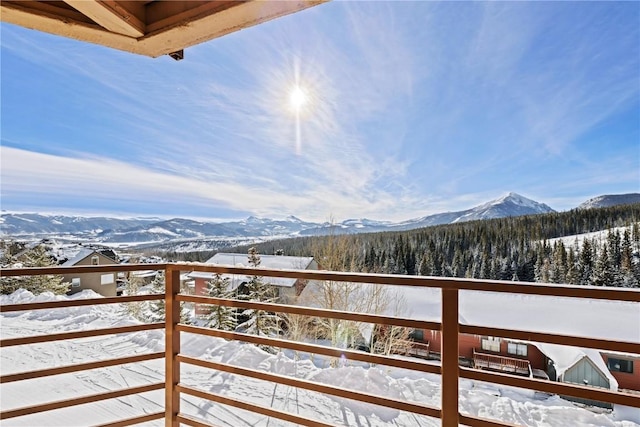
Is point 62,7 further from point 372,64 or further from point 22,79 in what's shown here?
point 372,64

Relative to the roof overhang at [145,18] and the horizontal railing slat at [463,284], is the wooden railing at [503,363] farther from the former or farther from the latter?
the roof overhang at [145,18]

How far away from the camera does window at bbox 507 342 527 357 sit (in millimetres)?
7520

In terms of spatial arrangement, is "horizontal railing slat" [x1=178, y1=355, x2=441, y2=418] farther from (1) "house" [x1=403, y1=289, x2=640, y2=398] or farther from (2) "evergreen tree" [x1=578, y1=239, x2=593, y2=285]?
(2) "evergreen tree" [x1=578, y1=239, x2=593, y2=285]

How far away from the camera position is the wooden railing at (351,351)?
0.96m

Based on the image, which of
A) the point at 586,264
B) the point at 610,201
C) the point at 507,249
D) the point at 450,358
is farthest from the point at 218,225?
the point at 610,201

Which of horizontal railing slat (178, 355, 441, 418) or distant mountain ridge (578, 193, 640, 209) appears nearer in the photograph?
horizontal railing slat (178, 355, 441, 418)

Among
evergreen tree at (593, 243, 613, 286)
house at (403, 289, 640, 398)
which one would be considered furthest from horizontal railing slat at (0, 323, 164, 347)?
evergreen tree at (593, 243, 613, 286)

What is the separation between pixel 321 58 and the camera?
33.8 feet

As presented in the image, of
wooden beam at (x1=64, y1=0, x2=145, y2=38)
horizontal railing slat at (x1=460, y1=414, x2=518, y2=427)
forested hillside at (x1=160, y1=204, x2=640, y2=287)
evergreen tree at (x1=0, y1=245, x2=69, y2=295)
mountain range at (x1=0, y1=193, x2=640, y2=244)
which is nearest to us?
wooden beam at (x1=64, y1=0, x2=145, y2=38)

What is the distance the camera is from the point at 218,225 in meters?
12.0

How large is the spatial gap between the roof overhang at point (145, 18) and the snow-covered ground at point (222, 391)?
4.37 ft

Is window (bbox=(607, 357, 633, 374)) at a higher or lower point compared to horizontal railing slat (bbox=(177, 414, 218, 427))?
lower

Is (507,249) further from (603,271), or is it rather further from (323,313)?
(323,313)

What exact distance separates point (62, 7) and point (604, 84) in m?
19.5
